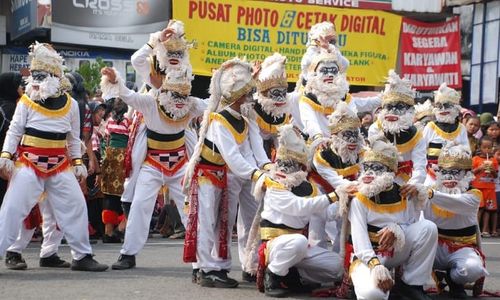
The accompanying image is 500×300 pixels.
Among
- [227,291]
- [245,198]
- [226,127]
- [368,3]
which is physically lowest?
[227,291]

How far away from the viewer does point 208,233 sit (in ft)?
26.5

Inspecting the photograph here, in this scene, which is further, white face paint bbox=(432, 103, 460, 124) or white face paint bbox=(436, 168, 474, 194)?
white face paint bbox=(432, 103, 460, 124)

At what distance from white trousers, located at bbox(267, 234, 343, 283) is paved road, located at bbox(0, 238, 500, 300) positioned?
0.27 m

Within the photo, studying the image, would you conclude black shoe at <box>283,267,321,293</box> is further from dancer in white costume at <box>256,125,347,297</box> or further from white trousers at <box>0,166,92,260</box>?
white trousers at <box>0,166,92,260</box>

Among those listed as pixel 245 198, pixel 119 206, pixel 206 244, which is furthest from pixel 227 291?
pixel 119 206

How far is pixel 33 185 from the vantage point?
8.63 metres

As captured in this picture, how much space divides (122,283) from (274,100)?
83.7 inches

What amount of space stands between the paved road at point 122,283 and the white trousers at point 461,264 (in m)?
0.59

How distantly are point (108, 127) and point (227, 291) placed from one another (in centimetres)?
491

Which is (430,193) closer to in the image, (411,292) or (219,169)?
(411,292)

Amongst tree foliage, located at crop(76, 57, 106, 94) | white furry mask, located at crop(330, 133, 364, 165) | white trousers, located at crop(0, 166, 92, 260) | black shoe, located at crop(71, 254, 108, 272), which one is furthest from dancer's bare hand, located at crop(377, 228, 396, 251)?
tree foliage, located at crop(76, 57, 106, 94)

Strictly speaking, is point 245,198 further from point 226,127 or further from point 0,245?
point 0,245

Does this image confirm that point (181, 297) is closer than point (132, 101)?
Yes

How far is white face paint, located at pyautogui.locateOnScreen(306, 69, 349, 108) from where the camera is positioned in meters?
9.20
